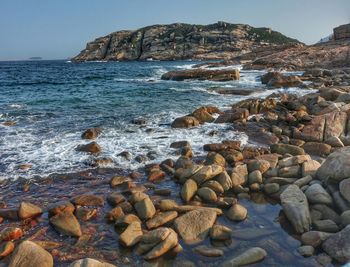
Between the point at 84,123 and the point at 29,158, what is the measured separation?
6839mm

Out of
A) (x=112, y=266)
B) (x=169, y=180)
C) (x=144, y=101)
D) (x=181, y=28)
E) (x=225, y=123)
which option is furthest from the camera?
(x=181, y=28)

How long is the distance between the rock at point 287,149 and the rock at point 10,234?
955cm

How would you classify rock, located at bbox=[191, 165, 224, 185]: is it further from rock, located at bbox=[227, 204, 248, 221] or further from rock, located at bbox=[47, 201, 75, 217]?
rock, located at bbox=[47, 201, 75, 217]

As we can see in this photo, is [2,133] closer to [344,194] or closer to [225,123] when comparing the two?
[225,123]

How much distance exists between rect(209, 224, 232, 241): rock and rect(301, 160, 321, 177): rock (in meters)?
3.81

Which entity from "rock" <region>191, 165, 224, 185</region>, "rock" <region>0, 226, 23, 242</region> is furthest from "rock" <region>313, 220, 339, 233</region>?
"rock" <region>0, 226, 23, 242</region>

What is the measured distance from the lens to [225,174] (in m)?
11.1

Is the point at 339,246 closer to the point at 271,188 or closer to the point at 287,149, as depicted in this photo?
the point at 271,188

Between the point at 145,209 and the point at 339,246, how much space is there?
4474 mm

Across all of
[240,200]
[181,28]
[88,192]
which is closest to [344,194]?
[240,200]

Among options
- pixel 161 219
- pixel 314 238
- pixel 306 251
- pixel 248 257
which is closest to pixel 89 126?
pixel 161 219

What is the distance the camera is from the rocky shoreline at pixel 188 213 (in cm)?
755

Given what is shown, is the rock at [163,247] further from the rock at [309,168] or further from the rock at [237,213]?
the rock at [309,168]

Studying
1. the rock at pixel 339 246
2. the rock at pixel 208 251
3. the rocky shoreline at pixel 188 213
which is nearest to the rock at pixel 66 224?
the rocky shoreline at pixel 188 213
